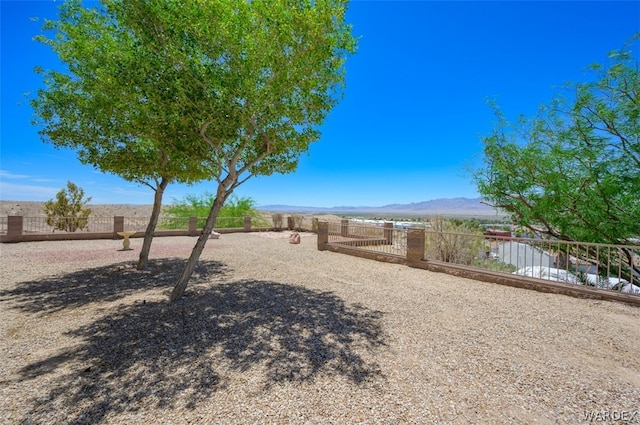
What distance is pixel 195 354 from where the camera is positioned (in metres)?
3.86

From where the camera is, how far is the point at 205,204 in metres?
23.7

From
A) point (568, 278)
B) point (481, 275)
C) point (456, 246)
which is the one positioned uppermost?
point (456, 246)

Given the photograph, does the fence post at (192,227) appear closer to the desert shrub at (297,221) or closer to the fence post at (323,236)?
the desert shrub at (297,221)

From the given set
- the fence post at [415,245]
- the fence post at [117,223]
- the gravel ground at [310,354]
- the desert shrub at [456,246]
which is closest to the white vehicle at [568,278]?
the desert shrub at [456,246]

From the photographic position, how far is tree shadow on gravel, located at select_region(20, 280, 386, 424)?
9.81ft

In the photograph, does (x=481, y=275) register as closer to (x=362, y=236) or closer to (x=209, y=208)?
(x=362, y=236)

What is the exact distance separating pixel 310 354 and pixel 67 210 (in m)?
21.7

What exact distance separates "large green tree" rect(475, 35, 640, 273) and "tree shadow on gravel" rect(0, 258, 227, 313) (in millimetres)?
10078

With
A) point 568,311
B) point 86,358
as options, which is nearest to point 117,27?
point 86,358

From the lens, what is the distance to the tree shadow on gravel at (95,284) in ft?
19.7

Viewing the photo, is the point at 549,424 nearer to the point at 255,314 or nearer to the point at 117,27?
the point at 255,314

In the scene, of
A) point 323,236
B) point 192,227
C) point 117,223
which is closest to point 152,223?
point 323,236

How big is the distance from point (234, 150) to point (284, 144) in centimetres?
111

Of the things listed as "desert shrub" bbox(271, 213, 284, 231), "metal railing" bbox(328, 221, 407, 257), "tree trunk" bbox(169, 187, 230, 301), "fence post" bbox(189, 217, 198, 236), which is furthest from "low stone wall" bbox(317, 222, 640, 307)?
"desert shrub" bbox(271, 213, 284, 231)
